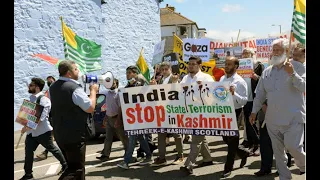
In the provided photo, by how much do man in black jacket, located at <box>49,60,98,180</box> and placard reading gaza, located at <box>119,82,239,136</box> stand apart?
1740 millimetres

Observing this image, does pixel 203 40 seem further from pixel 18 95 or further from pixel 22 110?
pixel 18 95

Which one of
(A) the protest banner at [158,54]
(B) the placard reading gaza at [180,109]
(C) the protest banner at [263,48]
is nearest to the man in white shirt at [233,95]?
(B) the placard reading gaza at [180,109]

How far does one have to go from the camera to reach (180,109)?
21.7 ft

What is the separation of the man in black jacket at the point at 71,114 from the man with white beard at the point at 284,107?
93.7 inches

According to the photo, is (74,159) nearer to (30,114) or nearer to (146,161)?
(30,114)

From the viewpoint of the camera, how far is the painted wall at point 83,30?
44.4ft

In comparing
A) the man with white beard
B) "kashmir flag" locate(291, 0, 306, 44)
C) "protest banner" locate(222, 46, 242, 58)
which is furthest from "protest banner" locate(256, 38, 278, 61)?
the man with white beard

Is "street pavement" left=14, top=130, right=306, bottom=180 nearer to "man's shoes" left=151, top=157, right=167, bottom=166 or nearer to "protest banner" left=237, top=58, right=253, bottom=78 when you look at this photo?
"man's shoes" left=151, top=157, right=167, bottom=166

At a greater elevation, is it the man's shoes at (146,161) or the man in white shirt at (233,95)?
the man in white shirt at (233,95)

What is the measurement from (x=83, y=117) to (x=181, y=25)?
5212 centimetres

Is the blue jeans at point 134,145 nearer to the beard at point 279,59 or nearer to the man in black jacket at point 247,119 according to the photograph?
the man in black jacket at point 247,119

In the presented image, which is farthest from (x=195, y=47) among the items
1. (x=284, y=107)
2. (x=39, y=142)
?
(x=284, y=107)

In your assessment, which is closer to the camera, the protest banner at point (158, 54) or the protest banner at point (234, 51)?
the protest banner at point (158, 54)

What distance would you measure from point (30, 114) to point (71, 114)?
2.23 meters
